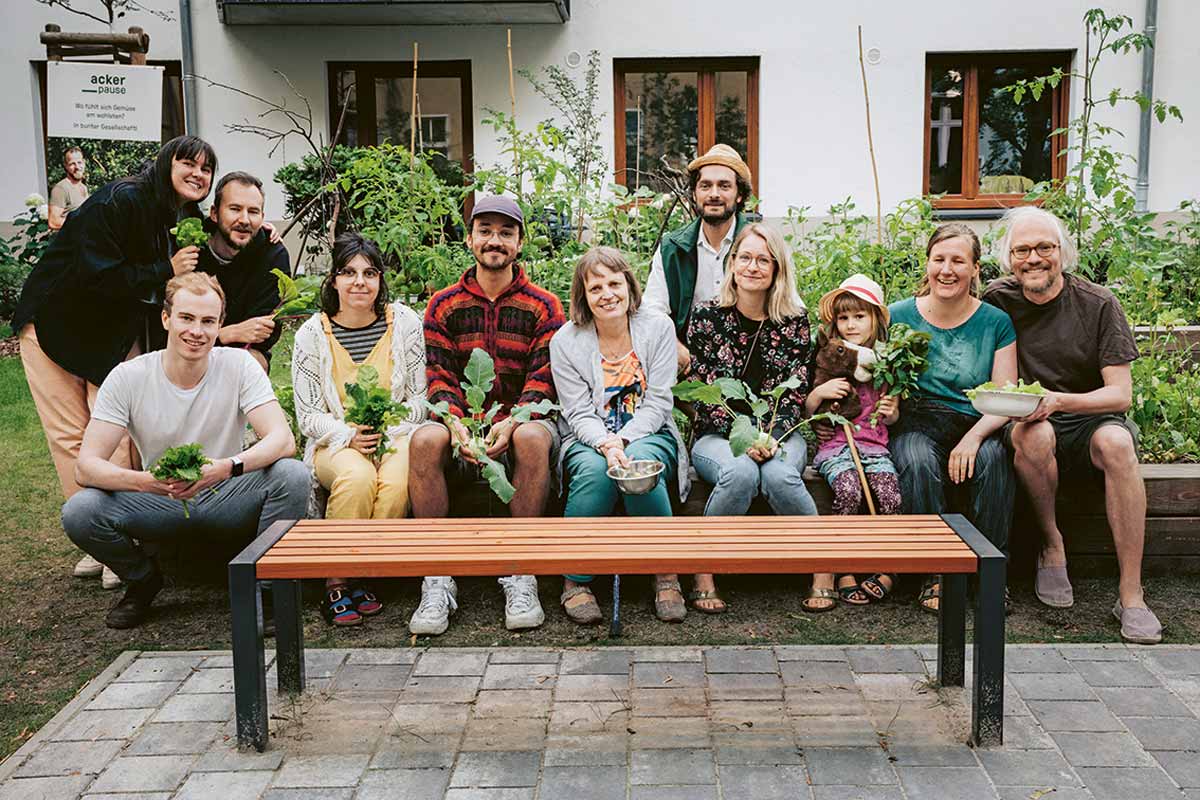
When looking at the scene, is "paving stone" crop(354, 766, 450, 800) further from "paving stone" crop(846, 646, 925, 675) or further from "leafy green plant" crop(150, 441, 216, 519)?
"paving stone" crop(846, 646, 925, 675)

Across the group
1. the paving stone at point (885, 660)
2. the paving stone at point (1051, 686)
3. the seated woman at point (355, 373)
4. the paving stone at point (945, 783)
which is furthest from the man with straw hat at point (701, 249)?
the paving stone at point (945, 783)

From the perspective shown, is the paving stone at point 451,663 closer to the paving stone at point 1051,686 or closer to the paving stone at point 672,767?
the paving stone at point 672,767

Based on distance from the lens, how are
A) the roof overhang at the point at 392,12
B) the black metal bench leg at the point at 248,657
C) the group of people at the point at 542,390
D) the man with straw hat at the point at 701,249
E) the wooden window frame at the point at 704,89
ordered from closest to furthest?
the black metal bench leg at the point at 248,657 < the group of people at the point at 542,390 < the man with straw hat at the point at 701,249 < the roof overhang at the point at 392,12 < the wooden window frame at the point at 704,89

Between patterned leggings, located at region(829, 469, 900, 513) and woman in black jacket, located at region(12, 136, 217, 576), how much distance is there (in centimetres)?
266

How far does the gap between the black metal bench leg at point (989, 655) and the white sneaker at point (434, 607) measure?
182 centimetres

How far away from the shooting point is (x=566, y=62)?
39.6ft

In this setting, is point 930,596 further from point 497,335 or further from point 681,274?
point 497,335

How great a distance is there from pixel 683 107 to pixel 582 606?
370 inches

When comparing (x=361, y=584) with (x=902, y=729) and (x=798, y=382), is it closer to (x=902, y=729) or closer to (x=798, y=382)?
(x=798, y=382)

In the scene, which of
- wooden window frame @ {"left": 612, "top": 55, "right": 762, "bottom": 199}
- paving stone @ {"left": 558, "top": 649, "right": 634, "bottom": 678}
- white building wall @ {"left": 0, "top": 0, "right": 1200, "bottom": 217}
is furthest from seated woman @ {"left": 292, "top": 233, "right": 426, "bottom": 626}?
wooden window frame @ {"left": 612, "top": 55, "right": 762, "bottom": 199}

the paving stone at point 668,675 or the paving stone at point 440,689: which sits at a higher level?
the paving stone at point 668,675

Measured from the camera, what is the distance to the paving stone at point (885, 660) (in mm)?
3564

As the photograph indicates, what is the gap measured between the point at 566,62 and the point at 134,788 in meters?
10.3

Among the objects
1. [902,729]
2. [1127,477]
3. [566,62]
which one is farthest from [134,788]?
[566,62]
